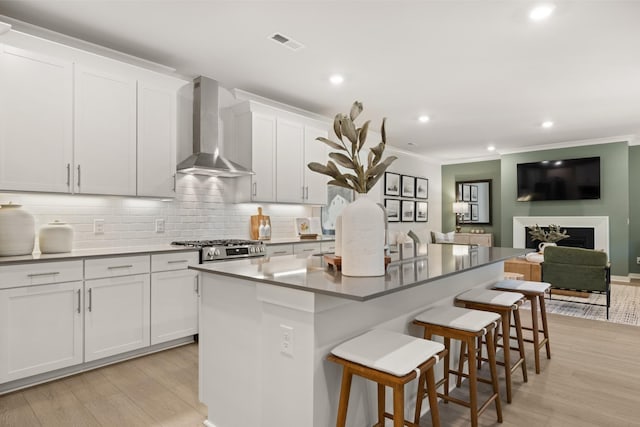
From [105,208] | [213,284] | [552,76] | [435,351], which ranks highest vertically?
[552,76]

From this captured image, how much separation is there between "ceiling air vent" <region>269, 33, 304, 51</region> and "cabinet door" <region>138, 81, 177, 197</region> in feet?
3.99

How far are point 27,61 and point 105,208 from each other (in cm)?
129

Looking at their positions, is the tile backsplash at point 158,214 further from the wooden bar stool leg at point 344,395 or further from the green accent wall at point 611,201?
the green accent wall at point 611,201

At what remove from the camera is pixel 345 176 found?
6.18ft

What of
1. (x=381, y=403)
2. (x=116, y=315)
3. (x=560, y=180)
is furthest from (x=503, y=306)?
(x=560, y=180)

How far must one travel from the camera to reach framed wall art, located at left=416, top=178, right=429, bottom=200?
328 inches

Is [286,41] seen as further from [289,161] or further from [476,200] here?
[476,200]

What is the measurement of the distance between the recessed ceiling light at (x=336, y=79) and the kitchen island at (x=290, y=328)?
2367mm

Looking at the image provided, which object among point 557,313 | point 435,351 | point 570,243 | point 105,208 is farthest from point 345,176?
point 570,243

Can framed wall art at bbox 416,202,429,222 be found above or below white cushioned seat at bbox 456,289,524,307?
above

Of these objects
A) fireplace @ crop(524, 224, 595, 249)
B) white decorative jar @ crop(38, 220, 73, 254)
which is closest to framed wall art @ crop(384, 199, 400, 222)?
fireplace @ crop(524, 224, 595, 249)

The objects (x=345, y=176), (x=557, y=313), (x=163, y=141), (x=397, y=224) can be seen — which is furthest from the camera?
(x=397, y=224)

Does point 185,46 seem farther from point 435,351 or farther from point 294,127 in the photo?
point 435,351

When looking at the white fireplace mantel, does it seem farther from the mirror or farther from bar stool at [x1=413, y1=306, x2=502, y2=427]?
bar stool at [x1=413, y1=306, x2=502, y2=427]
